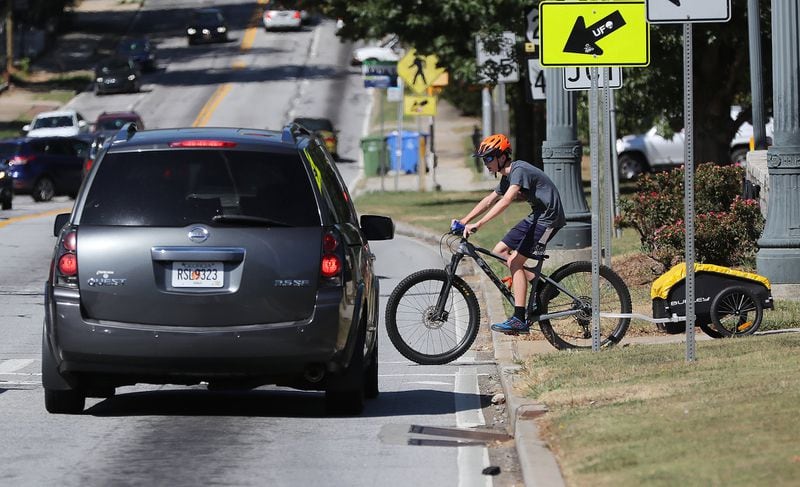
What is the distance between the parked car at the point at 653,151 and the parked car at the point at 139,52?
41264 millimetres

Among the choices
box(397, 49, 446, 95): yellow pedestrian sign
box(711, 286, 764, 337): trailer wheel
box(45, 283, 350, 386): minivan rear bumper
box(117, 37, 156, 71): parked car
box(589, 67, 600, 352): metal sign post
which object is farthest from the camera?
box(117, 37, 156, 71): parked car

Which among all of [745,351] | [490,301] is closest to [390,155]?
[490,301]

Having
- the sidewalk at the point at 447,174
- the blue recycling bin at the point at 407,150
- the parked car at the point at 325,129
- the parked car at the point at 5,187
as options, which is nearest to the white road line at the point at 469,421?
the parked car at the point at 5,187

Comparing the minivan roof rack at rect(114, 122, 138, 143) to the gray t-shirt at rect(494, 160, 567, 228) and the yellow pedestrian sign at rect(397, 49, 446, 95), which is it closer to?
the gray t-shirt at rect(494, 160, 567, 228)

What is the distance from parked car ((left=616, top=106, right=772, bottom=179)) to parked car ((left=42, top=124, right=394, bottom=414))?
103 feet

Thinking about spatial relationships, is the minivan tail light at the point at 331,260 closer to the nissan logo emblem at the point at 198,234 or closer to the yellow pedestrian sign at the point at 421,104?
the nissan logo emblem at the point at 198,234

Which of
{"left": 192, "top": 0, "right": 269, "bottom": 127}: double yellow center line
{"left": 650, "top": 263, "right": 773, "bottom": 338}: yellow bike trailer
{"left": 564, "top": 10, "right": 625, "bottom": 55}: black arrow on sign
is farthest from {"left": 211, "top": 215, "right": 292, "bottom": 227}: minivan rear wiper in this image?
{"left": 192, "top": 0, "right": 269, "bottom": 127}: double yellow center line

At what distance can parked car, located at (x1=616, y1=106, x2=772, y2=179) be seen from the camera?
4075 cm

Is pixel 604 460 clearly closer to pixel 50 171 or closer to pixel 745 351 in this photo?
pixel 745 351

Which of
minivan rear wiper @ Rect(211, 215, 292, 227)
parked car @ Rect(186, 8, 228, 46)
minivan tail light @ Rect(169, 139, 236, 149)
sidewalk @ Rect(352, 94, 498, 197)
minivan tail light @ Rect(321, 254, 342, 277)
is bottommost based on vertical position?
sidewalk @ Rect(352, 94, 498, 197)

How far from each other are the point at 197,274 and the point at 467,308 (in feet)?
12.5

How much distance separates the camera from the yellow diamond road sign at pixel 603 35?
12.2 metres

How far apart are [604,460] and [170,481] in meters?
2.11

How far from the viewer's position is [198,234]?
949 centimetres
